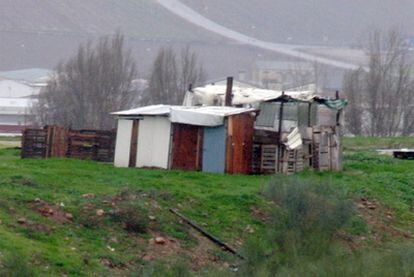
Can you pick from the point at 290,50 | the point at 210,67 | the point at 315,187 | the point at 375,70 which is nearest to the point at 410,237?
the point at 315,187

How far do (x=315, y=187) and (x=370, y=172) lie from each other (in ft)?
31.0

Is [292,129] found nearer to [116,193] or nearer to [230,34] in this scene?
[116,193]

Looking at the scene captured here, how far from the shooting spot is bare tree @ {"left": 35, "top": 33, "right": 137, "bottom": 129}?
63594 millimetres

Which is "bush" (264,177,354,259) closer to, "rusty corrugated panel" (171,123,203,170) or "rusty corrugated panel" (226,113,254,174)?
"rusty corrugated panel" (226,113,254,174)

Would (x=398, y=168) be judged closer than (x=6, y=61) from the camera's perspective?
Yes

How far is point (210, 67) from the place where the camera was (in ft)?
336

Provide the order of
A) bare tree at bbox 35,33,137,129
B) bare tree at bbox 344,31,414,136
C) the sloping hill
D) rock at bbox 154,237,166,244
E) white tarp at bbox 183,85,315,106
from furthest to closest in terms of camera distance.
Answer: the sloping hill → bare tree at bbox 344,31,414,136 → bare tree at bbox 35,33,137,129 → white tarp at bbox 183,85,315,106 → rock at bbox 154,237,166,244

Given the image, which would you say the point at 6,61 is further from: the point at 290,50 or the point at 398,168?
the point at 398,168

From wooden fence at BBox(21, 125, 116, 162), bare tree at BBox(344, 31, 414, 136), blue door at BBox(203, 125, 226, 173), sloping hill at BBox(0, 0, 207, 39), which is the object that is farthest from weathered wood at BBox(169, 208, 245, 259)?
sloping hill at BBox(0, 0, 207, 39)

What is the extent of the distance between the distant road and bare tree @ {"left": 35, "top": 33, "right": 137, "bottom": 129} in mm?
44976

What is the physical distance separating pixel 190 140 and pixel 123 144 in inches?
69.6

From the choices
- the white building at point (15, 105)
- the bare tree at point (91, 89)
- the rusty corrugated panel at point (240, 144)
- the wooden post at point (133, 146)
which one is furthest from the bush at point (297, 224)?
the white building at point (15, 105)

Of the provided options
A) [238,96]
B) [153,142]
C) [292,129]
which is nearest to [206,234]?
[153,142]

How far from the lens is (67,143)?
109ft
